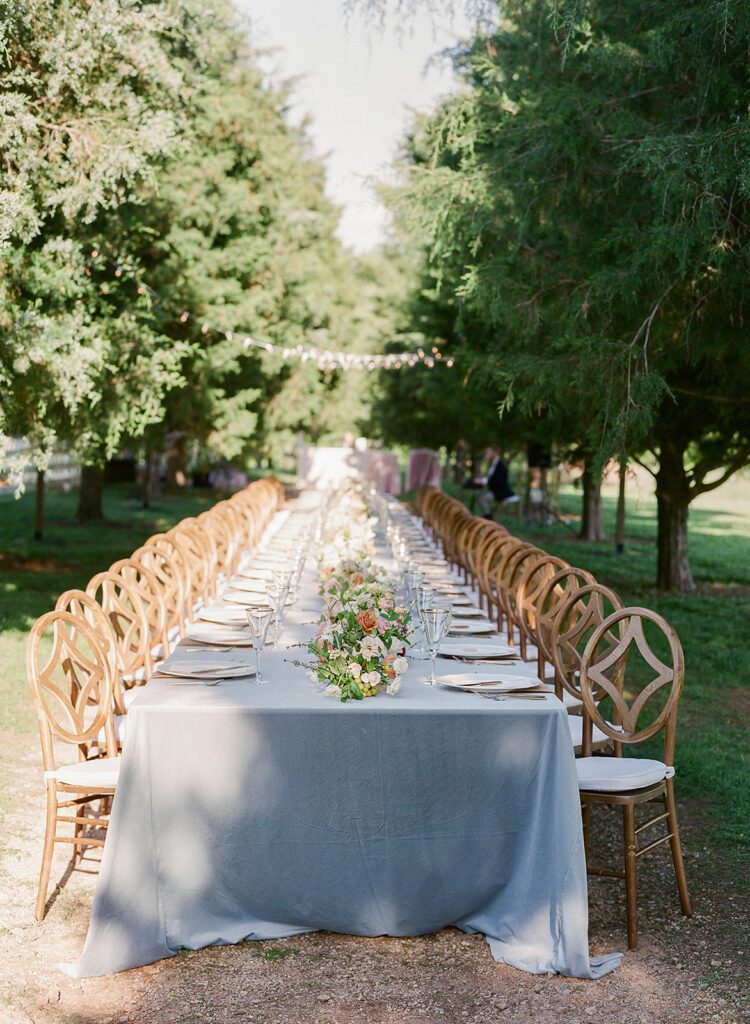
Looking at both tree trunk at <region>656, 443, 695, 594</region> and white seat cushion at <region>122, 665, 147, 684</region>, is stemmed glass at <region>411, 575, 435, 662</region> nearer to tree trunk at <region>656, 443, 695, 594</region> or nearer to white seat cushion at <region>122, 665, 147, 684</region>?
white seat cushion at <region>122, 665, 147, 684</region>

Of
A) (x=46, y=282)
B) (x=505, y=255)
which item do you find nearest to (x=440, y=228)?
(x=505, y=255)

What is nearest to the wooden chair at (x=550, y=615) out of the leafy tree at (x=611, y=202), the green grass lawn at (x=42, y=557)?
the leafy tree at (x=611, y=202)

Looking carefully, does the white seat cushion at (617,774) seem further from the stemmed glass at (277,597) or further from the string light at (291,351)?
the string light at (291,351)

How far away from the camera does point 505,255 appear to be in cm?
966

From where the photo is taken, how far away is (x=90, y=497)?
22.1 meters

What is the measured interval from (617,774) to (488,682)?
2.09ft

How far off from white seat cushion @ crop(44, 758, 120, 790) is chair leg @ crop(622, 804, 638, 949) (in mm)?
1906

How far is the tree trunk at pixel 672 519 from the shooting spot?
13.9 m

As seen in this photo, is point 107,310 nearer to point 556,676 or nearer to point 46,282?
point 46,282

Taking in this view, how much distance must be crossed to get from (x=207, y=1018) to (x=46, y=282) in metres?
6.71

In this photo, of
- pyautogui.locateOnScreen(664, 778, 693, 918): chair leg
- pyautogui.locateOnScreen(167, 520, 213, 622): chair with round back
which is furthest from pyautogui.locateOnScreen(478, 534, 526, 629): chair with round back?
pyautogui.locateOnScreen(664, 778, 693, 918): chair leg

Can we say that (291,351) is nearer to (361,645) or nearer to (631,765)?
(631,765)

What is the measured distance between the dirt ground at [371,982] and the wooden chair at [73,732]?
318 millimetres

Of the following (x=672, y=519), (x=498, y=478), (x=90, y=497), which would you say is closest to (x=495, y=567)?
(x=672, y=519)
